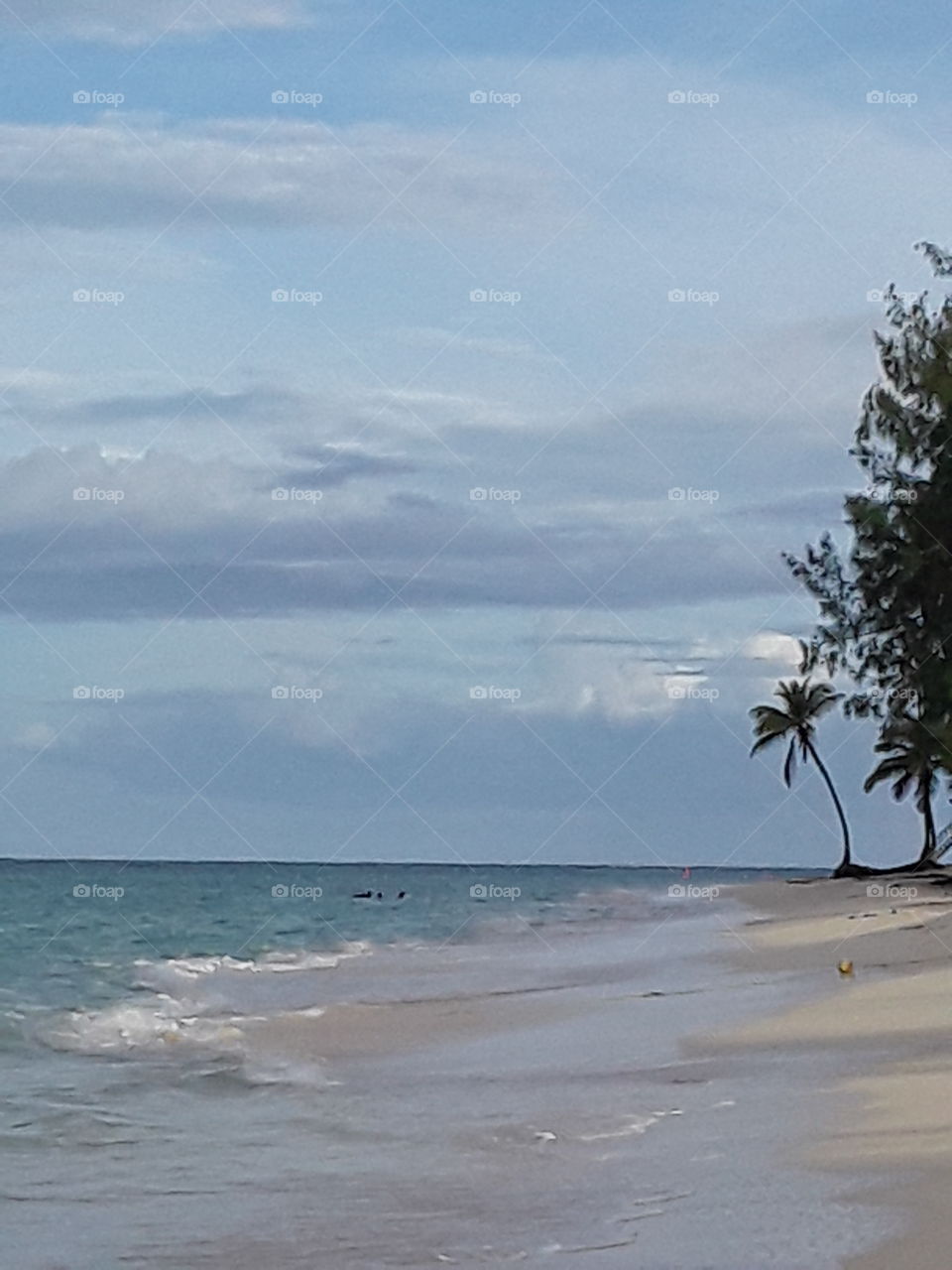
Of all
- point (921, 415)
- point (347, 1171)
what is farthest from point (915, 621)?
point (347, 1171)

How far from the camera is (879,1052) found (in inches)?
507

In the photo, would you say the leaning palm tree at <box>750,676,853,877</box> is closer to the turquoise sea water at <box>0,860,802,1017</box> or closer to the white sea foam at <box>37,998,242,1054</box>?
the turquoise sea water at <box>0,860,802,1017</box>

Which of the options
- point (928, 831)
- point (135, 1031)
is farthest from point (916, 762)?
point (135, 1031)

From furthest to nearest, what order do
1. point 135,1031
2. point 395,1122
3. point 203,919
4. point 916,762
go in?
point 203,919, point 916,762, point 135,1031, point 395,1122

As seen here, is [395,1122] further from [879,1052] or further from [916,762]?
[916,762]

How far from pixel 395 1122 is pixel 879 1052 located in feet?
11.3

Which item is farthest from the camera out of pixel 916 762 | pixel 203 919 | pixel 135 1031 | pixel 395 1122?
pixel 203 919

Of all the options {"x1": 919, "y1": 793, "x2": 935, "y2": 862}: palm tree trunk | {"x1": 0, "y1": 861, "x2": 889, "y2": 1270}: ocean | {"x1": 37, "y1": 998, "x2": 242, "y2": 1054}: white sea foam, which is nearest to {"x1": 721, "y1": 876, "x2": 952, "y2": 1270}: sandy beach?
{"x1": 0, "y1": 861, "x2": 889, "y2": 1270}: ocean

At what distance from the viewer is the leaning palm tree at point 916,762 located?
35.2 meters

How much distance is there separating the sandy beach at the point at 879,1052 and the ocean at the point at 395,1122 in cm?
31

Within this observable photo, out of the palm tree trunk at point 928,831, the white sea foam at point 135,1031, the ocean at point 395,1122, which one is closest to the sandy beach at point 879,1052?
the ocean at point 395,1122

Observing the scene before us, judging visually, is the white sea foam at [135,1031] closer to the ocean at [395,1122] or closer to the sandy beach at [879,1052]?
the ocean at [395,1122]

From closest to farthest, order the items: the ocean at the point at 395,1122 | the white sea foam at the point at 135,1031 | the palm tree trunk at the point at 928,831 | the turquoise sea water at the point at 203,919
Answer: the ocean at the point at 395,1122, the white sea foam at the point at 135,1031, the turquoise sea water at the point at 203,919, the palm tree trunk at the point at 928,831

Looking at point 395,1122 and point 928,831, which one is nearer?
point 395,1122
